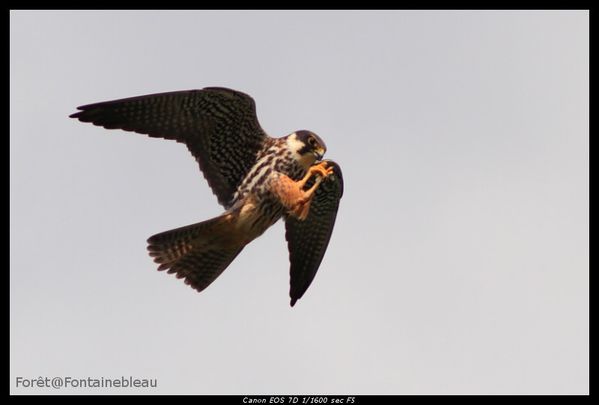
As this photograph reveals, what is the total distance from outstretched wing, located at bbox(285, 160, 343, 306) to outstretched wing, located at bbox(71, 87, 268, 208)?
109 cm

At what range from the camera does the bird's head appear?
13.1 metres

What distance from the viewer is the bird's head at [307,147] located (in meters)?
13.1

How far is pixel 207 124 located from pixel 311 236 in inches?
75.5

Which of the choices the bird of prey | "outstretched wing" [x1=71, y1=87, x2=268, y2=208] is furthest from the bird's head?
"outstretched wing" [x1=71, y1=87, x2=268, y2=208]

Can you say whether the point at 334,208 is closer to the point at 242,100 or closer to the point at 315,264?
the point at 315,264

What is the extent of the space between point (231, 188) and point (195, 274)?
954mm

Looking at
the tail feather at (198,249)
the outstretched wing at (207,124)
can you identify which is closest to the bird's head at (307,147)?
the outstretched wing at (207,124)

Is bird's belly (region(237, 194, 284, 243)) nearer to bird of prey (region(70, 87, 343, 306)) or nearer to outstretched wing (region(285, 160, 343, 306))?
bird of prey (region(70, 87, 343, 306))

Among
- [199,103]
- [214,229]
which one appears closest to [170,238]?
[214,229]

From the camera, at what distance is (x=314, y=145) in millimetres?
13086

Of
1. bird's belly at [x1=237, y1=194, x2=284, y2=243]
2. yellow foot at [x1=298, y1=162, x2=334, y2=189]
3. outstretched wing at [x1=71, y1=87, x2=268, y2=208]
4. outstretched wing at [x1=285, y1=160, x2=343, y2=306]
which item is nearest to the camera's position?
outstretched wing at [x1=71, y1=87, x2=268, y2=208]

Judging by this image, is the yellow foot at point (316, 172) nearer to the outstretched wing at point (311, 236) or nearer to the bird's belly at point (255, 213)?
the bird's belly at point (255, 213)

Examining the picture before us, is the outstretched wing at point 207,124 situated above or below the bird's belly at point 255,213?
above

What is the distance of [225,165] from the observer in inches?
527
